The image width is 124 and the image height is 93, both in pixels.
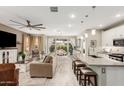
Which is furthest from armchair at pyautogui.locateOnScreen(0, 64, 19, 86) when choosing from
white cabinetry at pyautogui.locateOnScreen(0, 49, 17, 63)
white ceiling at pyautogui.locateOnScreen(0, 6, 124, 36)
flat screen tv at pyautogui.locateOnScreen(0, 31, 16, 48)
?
flat screen tv at pyautogui.locateOnScreen(0, 31, 16, 48)

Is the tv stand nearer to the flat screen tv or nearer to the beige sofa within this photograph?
the flat screen tv

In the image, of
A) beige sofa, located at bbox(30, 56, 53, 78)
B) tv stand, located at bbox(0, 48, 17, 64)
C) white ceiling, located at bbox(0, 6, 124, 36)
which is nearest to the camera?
white ceiling, located at bbox(0, 6, 124, 36)

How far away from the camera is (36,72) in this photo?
232 inches

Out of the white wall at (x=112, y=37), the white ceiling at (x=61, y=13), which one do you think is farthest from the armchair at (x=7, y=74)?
the white wall at (x=112, y=37)

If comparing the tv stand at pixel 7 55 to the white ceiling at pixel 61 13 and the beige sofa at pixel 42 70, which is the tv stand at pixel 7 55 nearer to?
the white ceiling at pixel 61 13

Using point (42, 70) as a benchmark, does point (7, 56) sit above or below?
above

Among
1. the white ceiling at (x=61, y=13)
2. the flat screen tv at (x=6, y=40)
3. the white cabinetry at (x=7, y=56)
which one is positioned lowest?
the white cabinetry at (x=7, y=56)

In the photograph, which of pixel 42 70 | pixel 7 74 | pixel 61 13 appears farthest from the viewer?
pixel 61 13

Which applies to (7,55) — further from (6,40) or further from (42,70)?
(42,70)

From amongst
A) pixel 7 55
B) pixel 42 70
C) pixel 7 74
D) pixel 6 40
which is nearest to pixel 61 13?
pixel 42 70
